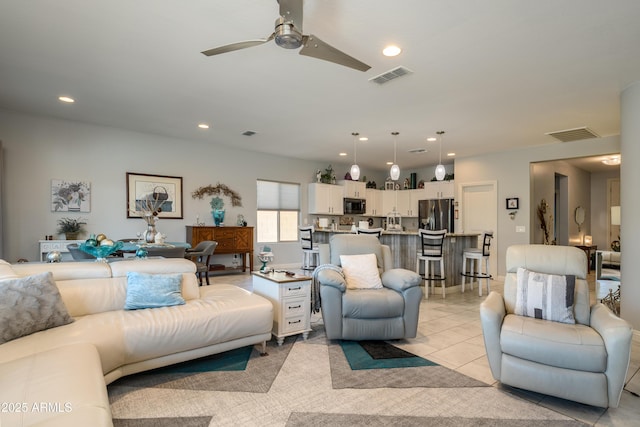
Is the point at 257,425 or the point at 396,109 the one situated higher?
the point at 396,109

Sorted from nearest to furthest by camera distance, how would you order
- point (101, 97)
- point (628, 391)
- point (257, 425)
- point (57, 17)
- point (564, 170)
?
point (257, 425), point (628, 391), point (57, 17), point (101, 97), point (564, 170)

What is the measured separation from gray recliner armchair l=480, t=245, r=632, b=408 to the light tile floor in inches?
4.7

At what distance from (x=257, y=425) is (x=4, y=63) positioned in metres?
4.23

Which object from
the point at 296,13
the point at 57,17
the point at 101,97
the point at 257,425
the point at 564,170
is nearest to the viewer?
the point at 257,425

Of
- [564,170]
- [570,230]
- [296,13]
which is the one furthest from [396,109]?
[570,230]

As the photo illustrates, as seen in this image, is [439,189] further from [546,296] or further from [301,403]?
[301,403]

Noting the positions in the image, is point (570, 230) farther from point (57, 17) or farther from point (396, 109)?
point (57, 17)

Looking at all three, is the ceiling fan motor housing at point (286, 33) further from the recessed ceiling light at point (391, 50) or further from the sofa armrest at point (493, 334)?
the sofa armrest at point (493, 334)

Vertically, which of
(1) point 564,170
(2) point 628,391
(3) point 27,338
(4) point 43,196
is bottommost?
(2) point 628,391

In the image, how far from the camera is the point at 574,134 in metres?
5.60

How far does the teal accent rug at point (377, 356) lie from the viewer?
2703 millimetres

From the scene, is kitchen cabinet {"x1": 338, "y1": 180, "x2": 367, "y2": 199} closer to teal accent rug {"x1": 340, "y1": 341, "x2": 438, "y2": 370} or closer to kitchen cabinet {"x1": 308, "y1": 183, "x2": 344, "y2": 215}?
kitchen cabinet {"x1": 308, "y1": 183, "x2": 344, "y2": 215}

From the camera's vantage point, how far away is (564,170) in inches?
324

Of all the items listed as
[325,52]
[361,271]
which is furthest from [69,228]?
[325,52]
